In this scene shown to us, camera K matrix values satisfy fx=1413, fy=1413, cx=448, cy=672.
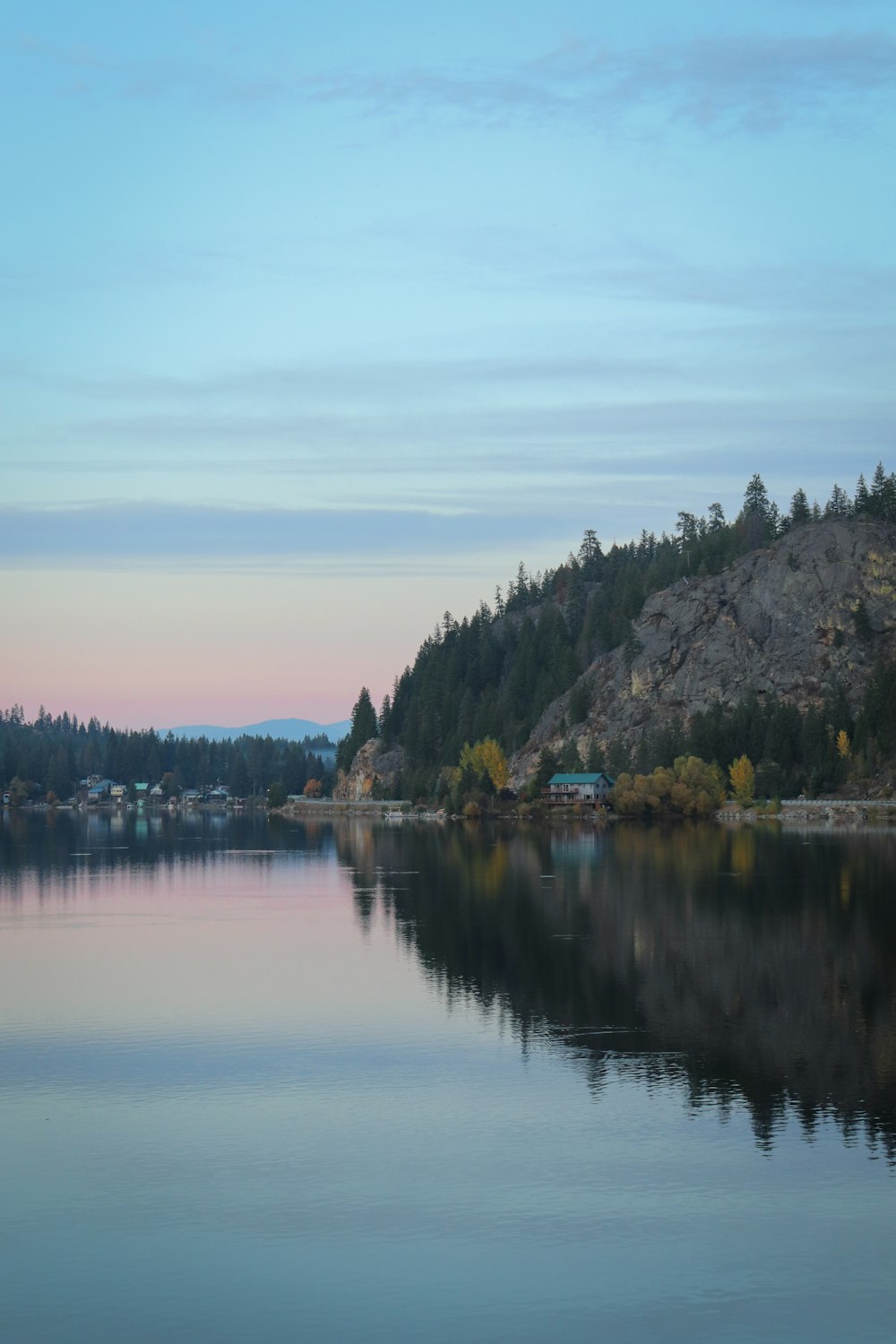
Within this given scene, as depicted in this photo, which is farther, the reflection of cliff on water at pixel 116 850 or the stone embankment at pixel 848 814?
the stone embankment at pixel 848 814


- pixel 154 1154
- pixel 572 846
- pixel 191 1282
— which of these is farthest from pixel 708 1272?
pixel 572 846

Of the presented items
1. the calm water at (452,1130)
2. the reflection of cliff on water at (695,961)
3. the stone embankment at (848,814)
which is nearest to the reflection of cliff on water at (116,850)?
the reflection of cliff on water at (695,961)

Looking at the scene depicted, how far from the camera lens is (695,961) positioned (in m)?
59.3

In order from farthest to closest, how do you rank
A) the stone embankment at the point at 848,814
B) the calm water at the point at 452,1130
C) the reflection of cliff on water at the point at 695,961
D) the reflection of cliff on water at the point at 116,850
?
the stone embankment at the point at 848,814
the reflection of cliff on water at the point at 116,850
the reflection of cliff on water at the point at 695,961
the calm water at the point at 452,1130

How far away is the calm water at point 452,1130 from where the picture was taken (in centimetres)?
2378

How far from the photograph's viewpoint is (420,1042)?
44.2 m

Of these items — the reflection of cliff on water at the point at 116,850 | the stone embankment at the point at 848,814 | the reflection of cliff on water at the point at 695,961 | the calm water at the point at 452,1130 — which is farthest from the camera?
the stone embankment at the point at 848,814

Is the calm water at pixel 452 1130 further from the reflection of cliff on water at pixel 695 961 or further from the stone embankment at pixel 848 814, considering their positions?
the stone embankment at pixel 848 814

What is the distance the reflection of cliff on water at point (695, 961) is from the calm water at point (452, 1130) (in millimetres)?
219

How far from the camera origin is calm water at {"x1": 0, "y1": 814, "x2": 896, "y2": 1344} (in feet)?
78.0

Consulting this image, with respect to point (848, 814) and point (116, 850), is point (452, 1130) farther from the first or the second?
point (848, 814)

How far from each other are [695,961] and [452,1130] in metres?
27.4

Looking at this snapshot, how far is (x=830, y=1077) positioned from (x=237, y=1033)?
18897mm

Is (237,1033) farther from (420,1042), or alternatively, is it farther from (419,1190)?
(419,1190)
